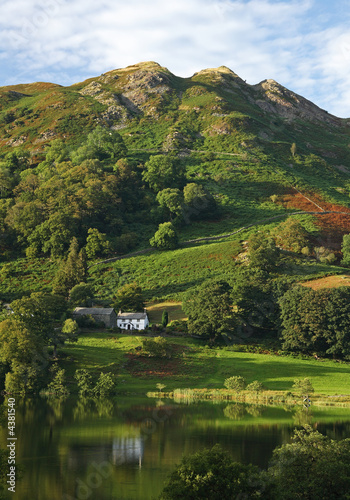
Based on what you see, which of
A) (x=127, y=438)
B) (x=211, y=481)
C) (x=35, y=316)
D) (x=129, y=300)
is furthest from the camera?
(x=129, y=300)

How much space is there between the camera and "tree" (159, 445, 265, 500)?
23.2m

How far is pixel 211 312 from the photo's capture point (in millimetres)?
81438

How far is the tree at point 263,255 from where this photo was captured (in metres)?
106

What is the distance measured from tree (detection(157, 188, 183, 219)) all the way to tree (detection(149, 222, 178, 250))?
38.7 ft

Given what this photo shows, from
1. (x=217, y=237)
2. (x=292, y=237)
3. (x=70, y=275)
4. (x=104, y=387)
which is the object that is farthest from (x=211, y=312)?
(x=217, y=237)

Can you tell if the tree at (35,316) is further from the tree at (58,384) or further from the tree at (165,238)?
the tree at (165,238)

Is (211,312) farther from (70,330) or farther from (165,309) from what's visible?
(70,330)

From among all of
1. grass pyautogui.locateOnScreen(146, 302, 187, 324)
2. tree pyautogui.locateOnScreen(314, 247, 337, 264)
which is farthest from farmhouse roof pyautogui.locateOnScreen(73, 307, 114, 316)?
tree pyautogui.locateOnScreen(314, 247, 337, 264)

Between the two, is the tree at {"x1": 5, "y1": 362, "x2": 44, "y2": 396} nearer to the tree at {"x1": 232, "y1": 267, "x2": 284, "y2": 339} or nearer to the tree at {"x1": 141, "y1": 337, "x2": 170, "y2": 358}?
the tree at {"x1": 141, "y1": 337, "x2": 170, "y2": 358}

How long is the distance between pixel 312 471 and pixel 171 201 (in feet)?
373

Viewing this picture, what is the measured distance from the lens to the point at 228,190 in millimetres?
158875

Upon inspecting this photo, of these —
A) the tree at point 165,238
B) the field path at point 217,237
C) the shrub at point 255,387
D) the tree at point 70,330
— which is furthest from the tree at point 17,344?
the tree at point 165,238

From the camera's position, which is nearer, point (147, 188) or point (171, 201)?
point (171, 201)

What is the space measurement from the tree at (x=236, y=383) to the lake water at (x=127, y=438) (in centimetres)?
506
